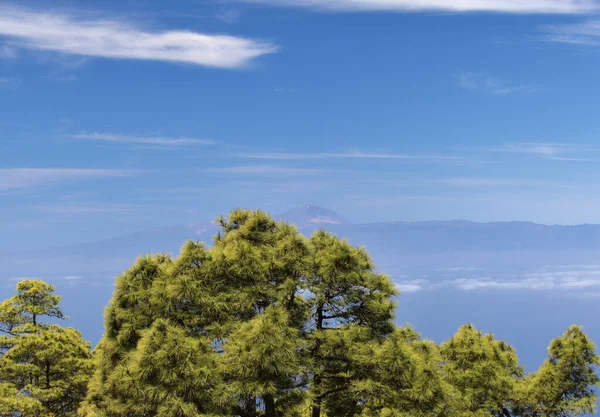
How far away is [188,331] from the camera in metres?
17.3

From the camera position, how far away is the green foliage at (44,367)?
2502 centimetres

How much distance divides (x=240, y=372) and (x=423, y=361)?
556 cm

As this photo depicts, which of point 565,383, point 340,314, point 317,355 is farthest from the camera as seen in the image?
point 565,383

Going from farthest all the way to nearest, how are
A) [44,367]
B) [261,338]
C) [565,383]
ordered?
[44,367] → [565,383] → [261,338]

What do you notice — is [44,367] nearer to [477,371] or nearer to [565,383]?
[477,371]

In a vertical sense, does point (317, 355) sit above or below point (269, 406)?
above

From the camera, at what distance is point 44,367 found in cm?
2617

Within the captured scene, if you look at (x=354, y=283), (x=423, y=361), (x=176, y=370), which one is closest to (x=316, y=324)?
(x=354, y=283)

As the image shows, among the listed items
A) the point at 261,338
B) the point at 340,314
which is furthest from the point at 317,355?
the point at 261,338

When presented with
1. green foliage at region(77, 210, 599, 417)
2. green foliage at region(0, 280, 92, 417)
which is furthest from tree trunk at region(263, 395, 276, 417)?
green foliage at region(0, 280, 92, 417)

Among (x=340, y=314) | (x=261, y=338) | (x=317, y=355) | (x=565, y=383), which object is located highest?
(x=340, y=314)

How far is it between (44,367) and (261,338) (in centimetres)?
1542

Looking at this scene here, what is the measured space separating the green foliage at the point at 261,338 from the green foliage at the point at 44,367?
645cm

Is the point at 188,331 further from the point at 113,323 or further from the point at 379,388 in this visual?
the point at 379,388
